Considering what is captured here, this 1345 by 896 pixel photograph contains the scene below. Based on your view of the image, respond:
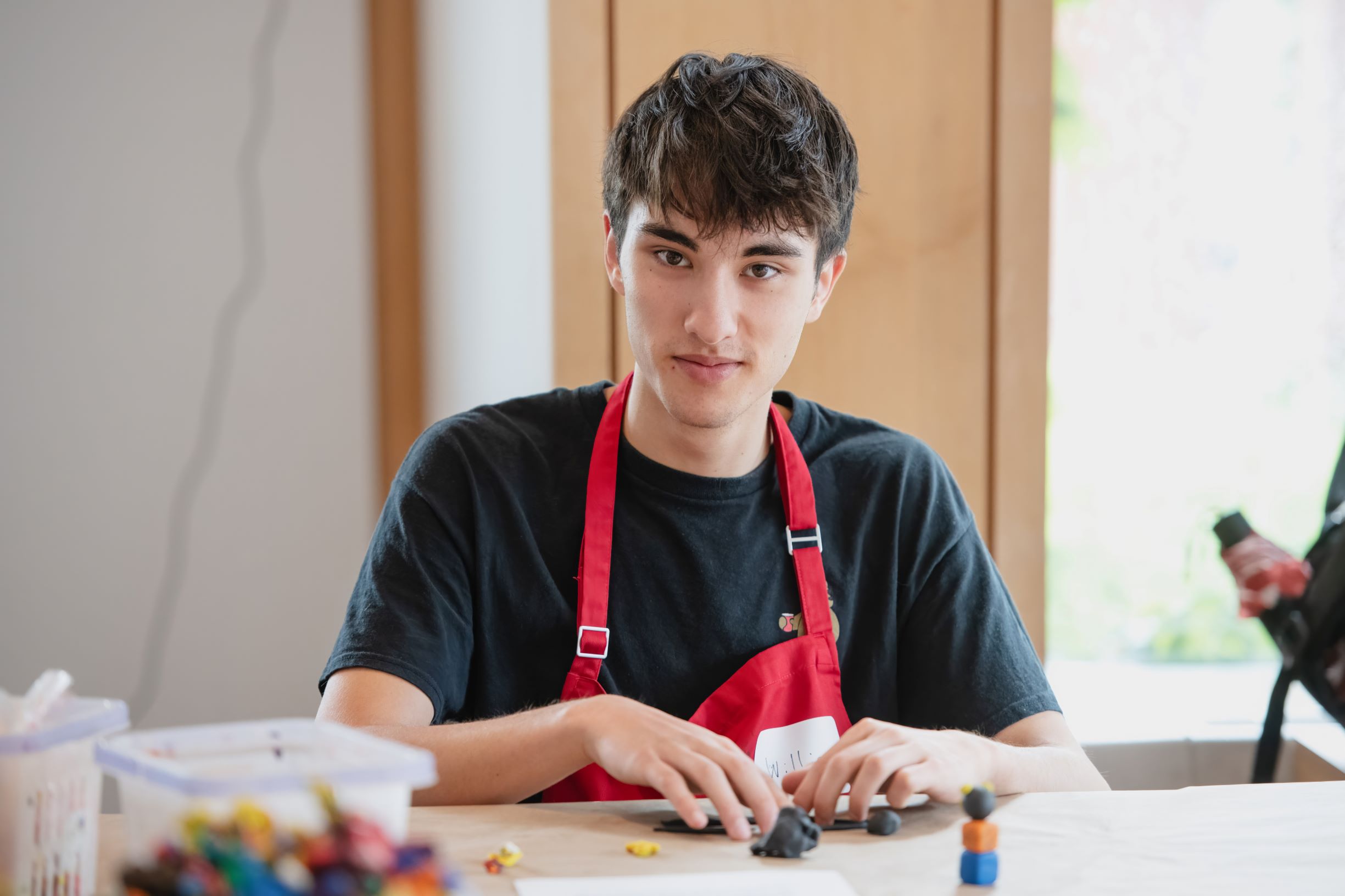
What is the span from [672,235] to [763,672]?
1.56 feet

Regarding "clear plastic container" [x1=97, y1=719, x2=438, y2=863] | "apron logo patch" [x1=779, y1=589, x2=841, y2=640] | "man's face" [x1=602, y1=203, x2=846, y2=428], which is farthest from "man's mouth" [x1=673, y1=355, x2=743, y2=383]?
"clear plastic container" [x1=97, y1=719, x2=438, y2=863]

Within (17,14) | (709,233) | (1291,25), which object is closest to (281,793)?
(709,233)

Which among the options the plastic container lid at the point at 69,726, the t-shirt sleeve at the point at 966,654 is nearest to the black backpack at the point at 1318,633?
the t-shirt sleeve at the point at 966,654

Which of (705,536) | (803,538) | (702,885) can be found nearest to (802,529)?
(803,538)

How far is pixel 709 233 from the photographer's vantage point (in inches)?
49.0

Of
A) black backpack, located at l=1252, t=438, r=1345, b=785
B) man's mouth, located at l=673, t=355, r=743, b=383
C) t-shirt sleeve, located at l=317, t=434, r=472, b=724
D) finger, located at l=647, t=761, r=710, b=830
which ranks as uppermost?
man's mouth, located at l=673, t=355, r=743, b=383

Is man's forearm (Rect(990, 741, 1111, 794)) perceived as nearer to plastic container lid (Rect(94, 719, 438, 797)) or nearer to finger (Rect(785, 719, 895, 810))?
finger (Rect(785, 719, 895, 810))

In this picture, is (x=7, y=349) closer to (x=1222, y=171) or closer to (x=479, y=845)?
(x=479, y=845)

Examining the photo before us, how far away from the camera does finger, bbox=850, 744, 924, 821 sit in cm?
95

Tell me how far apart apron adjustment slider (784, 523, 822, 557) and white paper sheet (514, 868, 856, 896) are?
542 millimetres

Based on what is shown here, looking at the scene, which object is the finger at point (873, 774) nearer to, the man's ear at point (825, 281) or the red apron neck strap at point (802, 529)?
the red apron neck strap at point (802, 529)

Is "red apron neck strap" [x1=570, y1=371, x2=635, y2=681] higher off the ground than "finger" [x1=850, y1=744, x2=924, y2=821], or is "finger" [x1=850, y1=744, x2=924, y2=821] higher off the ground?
"red apron neck strap" [x1=570, y1=371, x2=635, y2=681]

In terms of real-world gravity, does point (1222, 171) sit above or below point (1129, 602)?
above

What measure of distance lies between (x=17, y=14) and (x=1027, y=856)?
1.92 meters
